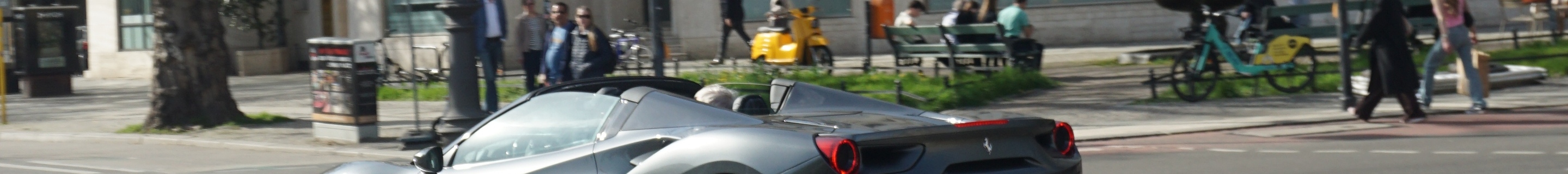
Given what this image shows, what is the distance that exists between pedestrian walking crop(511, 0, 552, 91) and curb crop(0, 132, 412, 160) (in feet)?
9.31

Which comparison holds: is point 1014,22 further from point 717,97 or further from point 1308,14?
point 717,97

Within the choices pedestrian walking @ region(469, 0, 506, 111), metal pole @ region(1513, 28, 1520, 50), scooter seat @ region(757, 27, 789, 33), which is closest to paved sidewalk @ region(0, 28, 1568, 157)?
pedestrian walking @ region(469, 0, 506, 111)

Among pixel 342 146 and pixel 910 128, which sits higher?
pixel 910 128

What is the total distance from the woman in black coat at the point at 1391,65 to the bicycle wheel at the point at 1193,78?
221cm

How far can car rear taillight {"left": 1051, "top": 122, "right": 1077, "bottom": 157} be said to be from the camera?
5453mm

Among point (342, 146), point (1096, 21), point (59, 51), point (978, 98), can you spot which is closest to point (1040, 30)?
point (1096, 21)

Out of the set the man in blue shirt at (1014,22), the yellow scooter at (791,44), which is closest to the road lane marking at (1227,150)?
the man in blue shirt at (1014,22)

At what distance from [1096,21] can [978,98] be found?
428 inches

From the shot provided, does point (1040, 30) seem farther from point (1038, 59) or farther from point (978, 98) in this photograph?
point (978, 98)

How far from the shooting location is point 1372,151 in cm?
920

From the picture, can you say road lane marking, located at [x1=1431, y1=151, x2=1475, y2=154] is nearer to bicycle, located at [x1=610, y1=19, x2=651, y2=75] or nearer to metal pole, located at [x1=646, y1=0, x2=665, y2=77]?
metal pole, located at [x1=646, y1=0, x2=665, y2=77]

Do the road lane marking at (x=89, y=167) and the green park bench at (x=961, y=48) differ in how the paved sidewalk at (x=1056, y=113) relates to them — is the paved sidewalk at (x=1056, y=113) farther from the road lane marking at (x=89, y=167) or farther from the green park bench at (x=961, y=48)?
the road lane marking at (x=89, y=167)

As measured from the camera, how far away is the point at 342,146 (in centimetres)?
1180

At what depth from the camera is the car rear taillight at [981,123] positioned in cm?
508
